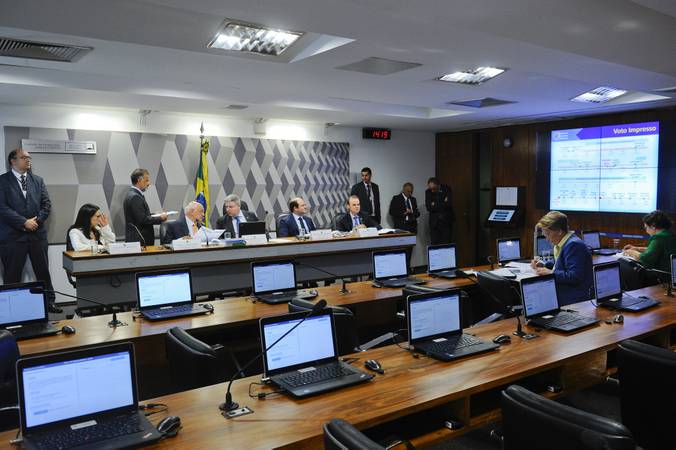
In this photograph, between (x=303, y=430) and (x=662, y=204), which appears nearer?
(x=303, y=430)

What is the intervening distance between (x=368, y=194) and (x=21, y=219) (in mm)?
5391

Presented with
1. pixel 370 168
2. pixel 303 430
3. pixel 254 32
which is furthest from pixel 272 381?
pixel 370 168

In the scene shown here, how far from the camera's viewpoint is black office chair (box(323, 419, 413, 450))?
1.35m

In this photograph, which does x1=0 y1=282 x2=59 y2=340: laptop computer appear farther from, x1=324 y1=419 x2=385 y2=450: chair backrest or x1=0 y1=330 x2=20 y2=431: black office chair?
x1=324 y1=419 x2=385 y2=450: chair backrest

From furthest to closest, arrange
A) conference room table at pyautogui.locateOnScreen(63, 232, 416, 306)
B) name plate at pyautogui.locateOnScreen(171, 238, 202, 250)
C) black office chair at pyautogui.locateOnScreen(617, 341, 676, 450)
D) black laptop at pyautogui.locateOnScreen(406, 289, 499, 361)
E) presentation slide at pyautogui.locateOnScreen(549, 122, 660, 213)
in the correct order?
presentation slide at pyautogui.locateOnScreen(549, 122, 660, 213), name plate at pyautogui.locateOnScreen(171, 238, 202, 250), conference room table at pyautogui.locateOnScreen(63, 232, 416, 306), black laptop at pyautogui.locateOnScreen(406, 289, 499, 361), black office chair at pyautogui.locateOnScreen(617, 341, 676, 450)

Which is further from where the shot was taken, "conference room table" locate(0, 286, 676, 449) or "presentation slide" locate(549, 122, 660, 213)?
"presentation slide" locate(549, 122, 660, 213)

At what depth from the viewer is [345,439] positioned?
141cm

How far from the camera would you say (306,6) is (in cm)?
296

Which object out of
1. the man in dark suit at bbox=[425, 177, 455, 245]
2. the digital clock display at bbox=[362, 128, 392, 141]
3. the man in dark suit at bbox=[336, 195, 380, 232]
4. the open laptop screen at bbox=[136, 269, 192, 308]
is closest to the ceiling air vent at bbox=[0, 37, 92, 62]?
the open laptop screen at bbox=[136, 269, 192, 308]

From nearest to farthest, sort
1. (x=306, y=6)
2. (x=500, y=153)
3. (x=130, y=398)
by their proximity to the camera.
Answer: (x=130, y=398), (x=306, y=6), (x=500, y=153)

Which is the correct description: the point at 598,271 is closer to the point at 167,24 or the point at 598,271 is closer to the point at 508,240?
the point at 508,240

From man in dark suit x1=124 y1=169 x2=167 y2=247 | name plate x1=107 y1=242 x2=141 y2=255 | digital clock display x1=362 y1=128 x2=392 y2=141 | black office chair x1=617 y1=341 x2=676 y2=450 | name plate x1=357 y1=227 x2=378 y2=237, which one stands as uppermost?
digital clock display x1=362 y1=128 x2=392 y2=141

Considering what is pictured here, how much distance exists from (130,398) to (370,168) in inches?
319

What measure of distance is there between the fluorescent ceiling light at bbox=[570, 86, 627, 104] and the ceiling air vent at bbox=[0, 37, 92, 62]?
5.68 meters
